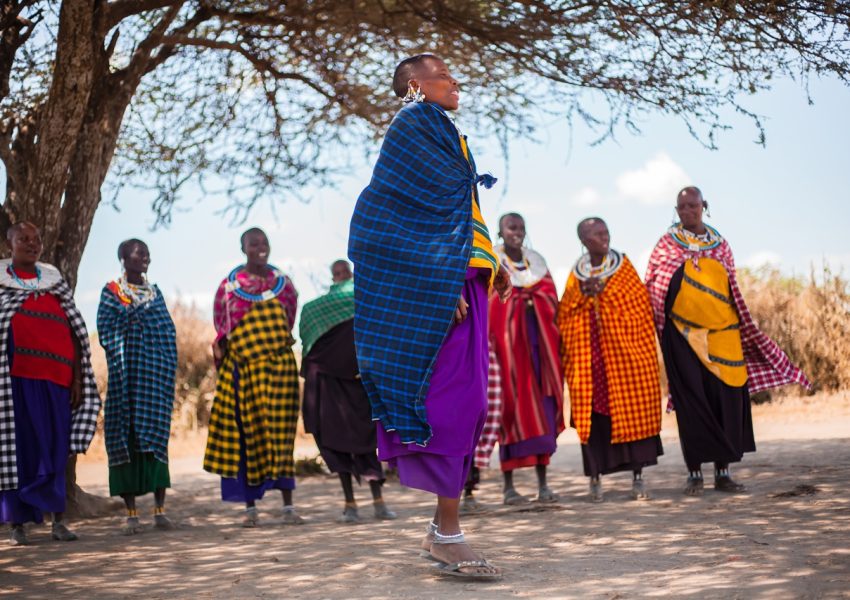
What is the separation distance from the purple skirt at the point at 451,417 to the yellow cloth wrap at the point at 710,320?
3542 mm

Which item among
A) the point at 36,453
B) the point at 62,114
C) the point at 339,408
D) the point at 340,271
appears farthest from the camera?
the point at 340,271

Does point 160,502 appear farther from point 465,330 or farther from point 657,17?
point 657,17

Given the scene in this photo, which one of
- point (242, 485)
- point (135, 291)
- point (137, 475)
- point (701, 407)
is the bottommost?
point (242, 485)

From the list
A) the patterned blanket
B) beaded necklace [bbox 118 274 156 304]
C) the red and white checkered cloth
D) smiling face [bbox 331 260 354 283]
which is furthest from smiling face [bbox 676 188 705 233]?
beaded necklace [bbox 118 274 156 304]

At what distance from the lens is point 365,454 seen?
26.1ft

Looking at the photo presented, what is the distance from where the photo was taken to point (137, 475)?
7984 millimetres

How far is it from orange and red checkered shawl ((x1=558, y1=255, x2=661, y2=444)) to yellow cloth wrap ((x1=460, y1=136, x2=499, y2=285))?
3.10 meters

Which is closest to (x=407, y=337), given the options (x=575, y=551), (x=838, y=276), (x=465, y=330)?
(x=465, y=330)

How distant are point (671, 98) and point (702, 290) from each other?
5.01ft

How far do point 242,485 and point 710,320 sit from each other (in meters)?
3.89

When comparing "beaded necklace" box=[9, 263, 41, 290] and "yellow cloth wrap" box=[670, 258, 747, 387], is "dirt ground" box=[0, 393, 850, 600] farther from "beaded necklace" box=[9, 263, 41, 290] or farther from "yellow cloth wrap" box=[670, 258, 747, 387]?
"beaded necklace" box=[9, 263, 41, 290]

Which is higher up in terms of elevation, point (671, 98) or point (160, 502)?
point (671, 98)

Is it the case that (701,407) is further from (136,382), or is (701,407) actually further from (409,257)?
(136,382)

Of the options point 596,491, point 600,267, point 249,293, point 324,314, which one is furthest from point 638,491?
point 249,293
